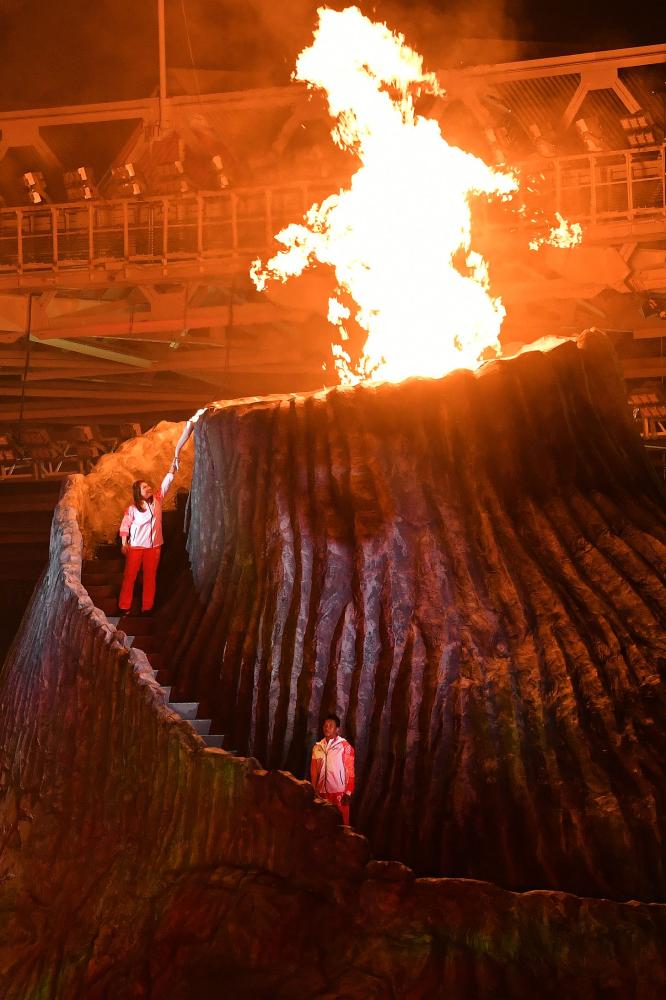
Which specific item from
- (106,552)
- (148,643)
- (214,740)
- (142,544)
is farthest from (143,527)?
(214,740)

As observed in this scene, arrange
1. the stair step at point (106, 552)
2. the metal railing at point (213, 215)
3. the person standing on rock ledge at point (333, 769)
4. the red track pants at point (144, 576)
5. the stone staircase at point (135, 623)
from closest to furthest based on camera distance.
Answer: the person standing on rock ledge at point (333, 769), the stone staircase at point (135, 623), the red track pants at point (144, 576), the stair step at point (106, 552), the metal railing at point (213, 215)

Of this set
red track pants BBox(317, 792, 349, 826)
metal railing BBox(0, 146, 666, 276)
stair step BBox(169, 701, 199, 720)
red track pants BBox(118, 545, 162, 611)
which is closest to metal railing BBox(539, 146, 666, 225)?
metal railing BBox(0, 146, 666, 276)

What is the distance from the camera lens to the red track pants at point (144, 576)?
424 inches

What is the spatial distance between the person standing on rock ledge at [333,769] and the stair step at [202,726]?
1.26 metres

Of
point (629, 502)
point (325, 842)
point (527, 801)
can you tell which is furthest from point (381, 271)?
point (325, 842)

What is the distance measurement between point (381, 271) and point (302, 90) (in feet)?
26.0

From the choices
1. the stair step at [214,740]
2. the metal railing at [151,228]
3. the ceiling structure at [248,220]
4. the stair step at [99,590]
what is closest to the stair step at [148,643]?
the stair step at [99,590]

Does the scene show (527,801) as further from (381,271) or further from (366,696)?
(381,271)

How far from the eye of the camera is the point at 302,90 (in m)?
19.5

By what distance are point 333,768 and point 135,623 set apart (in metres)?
3.25

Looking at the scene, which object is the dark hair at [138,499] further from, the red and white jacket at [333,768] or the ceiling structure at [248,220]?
the ceiling structure at [248,220]

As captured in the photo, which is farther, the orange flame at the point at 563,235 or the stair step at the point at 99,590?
the orange flame at the point at 563,235

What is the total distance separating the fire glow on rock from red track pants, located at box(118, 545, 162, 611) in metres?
2.74

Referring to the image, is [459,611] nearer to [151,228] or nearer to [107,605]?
[107,605]
